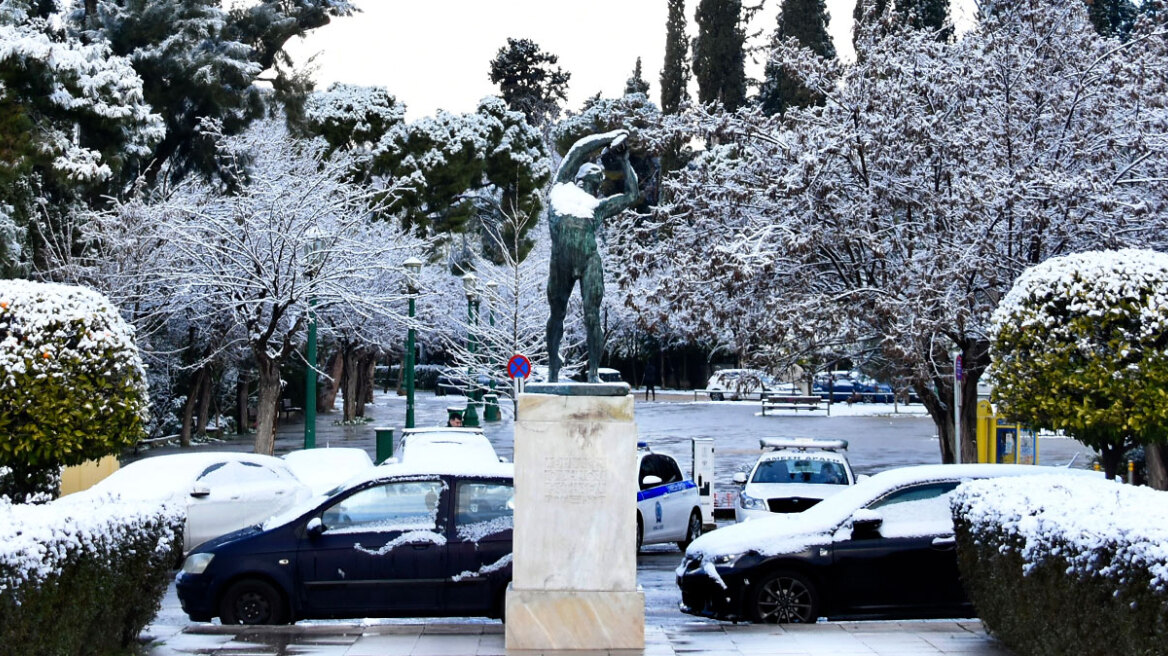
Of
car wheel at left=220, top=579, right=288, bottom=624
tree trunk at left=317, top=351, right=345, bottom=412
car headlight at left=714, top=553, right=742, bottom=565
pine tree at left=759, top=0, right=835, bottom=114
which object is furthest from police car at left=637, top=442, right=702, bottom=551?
pine tree at left=759, top=0, right=835, bottom=114

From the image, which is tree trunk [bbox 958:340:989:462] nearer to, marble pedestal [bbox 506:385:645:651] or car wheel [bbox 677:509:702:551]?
car wheel [bbox 677:509:702:551]

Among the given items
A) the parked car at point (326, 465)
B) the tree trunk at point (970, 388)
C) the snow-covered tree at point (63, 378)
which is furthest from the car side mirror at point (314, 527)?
the tree trunk at point (970, 388)

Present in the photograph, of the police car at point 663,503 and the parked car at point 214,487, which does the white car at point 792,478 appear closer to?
the police car at point 663,503

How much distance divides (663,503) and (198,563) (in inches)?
290

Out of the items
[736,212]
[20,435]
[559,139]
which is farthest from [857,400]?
[20,435]

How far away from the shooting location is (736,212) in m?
20.1

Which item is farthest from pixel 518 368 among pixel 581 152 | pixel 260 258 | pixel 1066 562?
pixel 1066 562

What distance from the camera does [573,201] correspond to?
31.9 feet

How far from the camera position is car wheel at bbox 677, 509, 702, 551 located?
17031 mm

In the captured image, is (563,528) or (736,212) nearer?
(563,528)

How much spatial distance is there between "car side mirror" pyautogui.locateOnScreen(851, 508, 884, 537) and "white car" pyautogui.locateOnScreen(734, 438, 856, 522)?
196 inches

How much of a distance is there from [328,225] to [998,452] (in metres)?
18.1

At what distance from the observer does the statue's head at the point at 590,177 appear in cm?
978

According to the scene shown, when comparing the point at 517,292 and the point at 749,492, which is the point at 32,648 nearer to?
the point at 749,492
